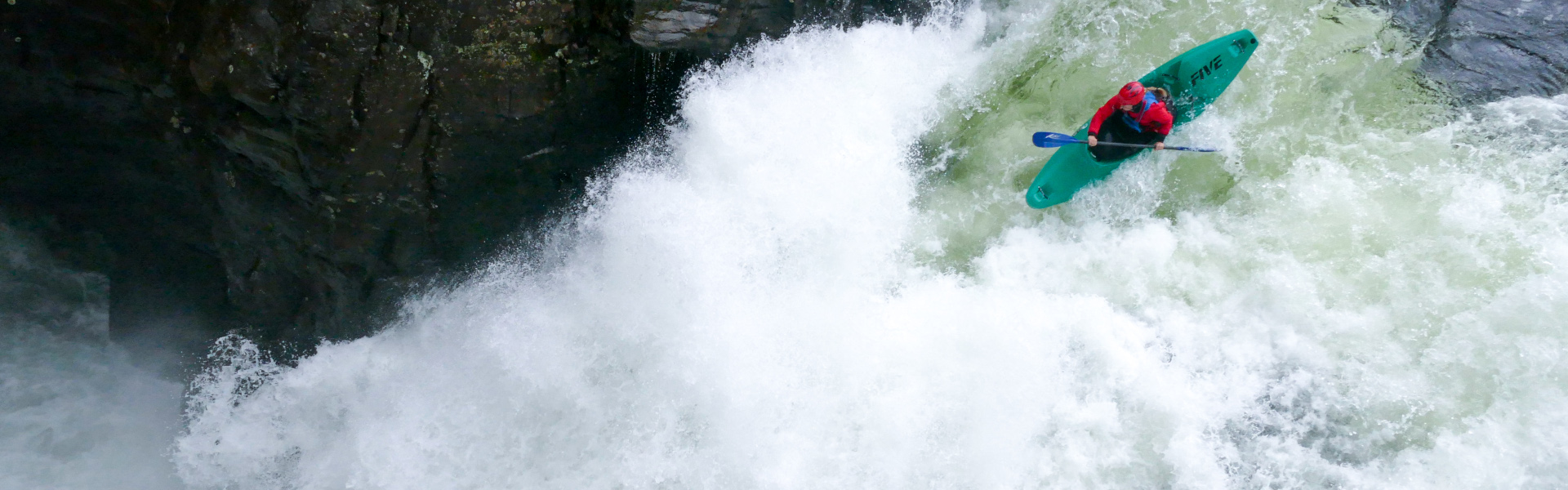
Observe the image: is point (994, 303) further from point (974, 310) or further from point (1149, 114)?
point (1149, 114)

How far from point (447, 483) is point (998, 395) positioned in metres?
4.35

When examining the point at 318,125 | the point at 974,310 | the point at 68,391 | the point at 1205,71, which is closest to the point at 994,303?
the point at 974,310

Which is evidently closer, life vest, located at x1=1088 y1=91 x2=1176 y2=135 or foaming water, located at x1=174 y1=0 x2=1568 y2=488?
foaming water, located at x1=174 y1=0 x2=1568 y2=488

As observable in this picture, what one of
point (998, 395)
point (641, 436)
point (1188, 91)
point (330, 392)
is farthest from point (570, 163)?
A: point (1188, 91)

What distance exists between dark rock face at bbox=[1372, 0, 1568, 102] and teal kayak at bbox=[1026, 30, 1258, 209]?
4.93 feet

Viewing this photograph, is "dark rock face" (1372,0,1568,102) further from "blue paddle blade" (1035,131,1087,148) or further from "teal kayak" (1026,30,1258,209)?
"blue paddle blade" (1035,131,1087,148)

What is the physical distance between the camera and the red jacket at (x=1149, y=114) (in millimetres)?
5570

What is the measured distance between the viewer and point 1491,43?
6.19m

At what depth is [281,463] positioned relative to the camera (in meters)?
7.27

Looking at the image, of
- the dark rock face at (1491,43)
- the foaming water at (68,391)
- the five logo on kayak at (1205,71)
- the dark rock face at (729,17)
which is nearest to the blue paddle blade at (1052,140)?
the five logo on kayak at (1205,71)

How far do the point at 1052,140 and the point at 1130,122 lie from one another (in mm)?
534

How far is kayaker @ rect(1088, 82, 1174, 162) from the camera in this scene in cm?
557

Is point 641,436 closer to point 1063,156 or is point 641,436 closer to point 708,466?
point 708,466

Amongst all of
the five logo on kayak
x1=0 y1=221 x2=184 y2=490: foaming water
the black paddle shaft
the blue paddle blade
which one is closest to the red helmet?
the black paddle shaft
